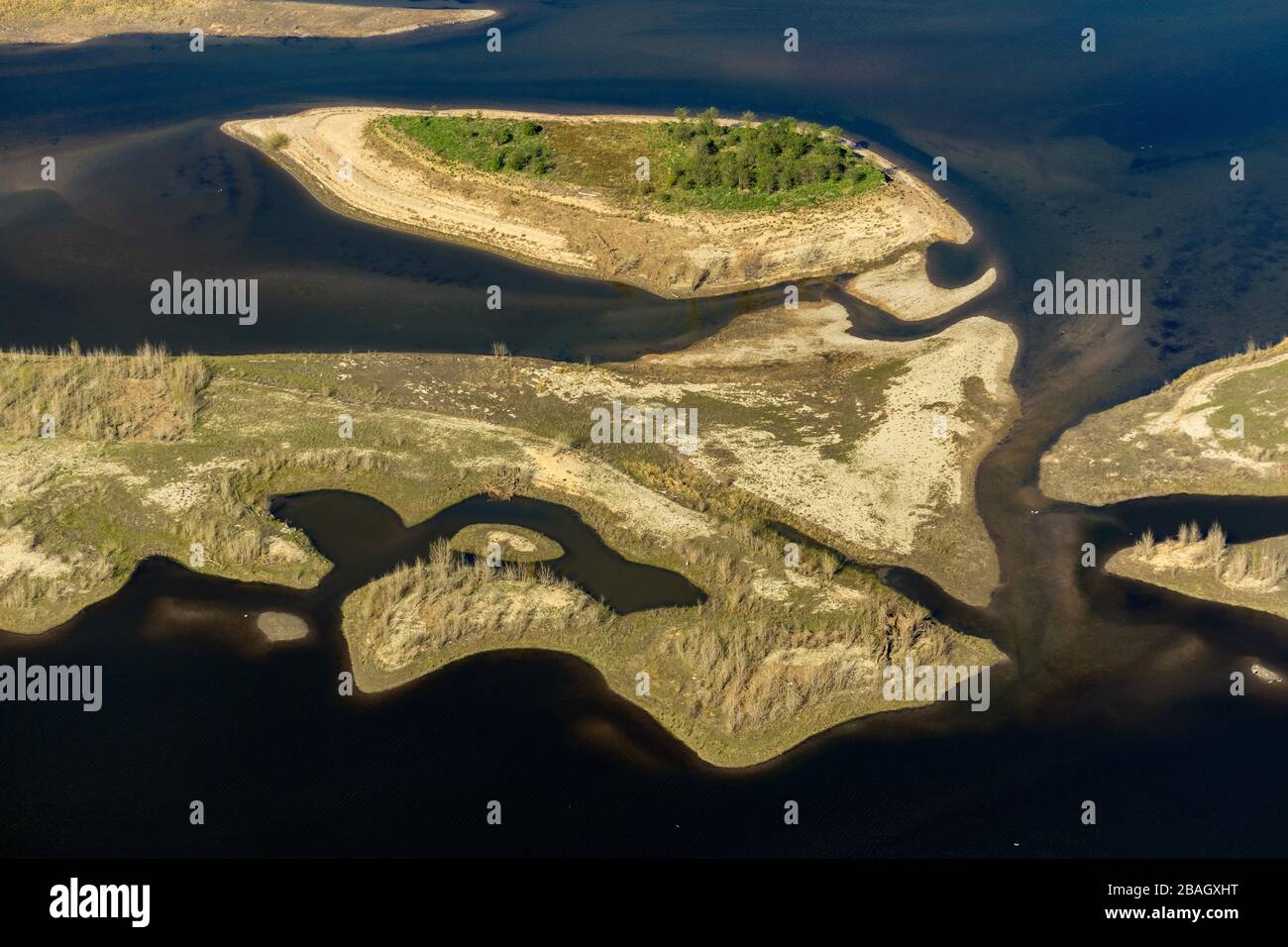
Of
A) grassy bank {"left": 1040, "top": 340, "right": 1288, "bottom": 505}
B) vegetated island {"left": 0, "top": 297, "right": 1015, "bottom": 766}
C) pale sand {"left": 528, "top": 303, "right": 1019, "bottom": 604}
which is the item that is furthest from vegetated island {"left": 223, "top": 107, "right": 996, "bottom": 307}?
grassy bank {"left": 1040, "top": 340, "right": 1288, "bottom": 505}

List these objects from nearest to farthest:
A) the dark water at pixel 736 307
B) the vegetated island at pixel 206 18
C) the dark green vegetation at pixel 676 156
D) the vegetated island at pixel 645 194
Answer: the dark water at pixel 736 307
the vegetated island at pixel 645 194
the dark green vegetation at pixel 676 156
the vegetated island at pixel 206 18

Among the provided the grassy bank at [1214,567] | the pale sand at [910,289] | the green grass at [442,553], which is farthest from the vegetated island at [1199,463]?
the pale sand at [910,289]

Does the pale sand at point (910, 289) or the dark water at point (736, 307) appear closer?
the dark water at point (736, 307)

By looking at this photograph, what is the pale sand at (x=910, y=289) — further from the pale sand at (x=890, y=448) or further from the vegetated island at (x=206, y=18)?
the vegetated island at (x=206, y=18)

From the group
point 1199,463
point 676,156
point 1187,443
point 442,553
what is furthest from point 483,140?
point 1199,463

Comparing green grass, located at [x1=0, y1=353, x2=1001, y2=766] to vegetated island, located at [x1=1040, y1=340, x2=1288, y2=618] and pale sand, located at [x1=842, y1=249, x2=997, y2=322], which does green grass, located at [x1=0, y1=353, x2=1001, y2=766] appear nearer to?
vegetated island, located at [x1=1040, y1=340, x2=1288, y2=618]

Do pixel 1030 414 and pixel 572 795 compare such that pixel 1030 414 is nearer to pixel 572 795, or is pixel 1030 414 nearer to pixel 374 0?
pixel 572 795
